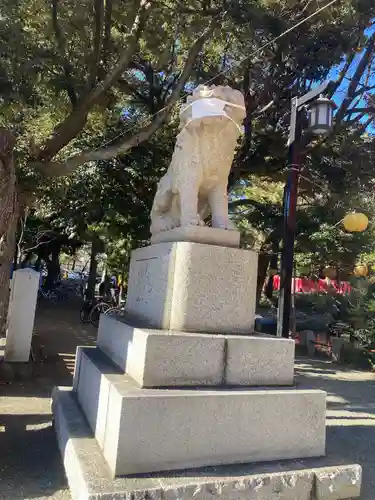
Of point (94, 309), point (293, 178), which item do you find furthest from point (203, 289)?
point (94, 309)

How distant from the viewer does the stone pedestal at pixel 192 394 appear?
2.45 m

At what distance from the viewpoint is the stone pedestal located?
245cm

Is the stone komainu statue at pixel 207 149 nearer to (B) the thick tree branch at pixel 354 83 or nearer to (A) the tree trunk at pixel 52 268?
(B) the thick tree branch at pixel 354 83

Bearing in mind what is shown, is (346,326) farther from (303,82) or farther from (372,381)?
(303,82)

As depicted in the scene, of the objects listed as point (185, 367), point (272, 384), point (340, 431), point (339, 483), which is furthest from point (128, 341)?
point (340, 431)

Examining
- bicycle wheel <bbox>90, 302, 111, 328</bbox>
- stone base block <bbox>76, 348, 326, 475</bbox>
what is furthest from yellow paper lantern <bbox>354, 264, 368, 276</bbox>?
stone base block <bbox>76, 348, 326, 475</bbox>

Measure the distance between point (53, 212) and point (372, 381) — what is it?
1168 cm

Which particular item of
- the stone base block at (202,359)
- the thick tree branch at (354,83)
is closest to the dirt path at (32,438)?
the stone base block at (202,359)

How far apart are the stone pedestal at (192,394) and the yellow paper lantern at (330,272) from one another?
1319 centimetres

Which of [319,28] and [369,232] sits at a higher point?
[319,28]

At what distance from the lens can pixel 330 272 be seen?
15.7m

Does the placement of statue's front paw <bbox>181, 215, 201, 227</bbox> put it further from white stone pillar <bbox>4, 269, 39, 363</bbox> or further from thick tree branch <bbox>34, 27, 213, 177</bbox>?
thick tree branch <bbox>34, 27, 213, 177</bbox>

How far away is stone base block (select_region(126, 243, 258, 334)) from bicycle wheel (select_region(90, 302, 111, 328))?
386 inches

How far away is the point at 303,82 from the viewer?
9.30 metres
